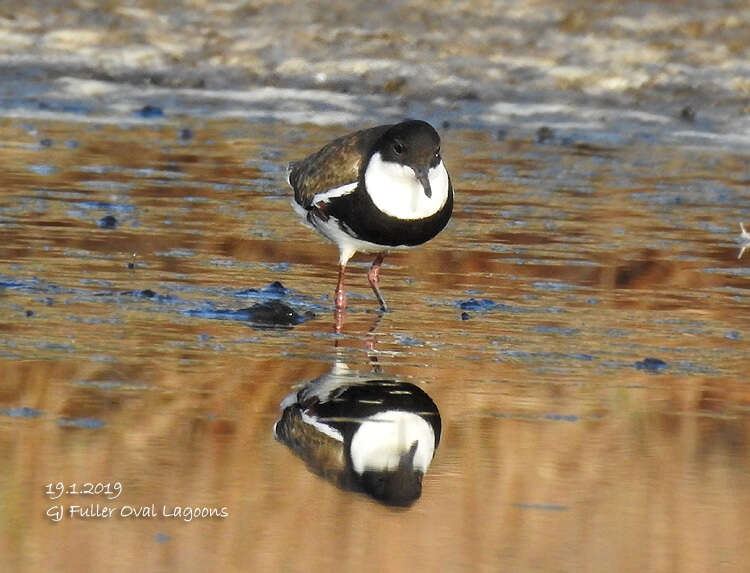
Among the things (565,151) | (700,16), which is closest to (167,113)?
(565,151)

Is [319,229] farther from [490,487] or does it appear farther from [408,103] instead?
[408,103]

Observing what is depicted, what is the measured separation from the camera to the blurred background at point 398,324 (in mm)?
5516

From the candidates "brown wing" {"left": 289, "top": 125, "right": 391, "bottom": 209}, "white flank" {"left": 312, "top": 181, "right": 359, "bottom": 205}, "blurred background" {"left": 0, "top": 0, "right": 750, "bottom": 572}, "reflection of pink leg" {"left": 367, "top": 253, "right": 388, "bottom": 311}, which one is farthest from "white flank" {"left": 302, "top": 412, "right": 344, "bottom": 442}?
"brown wing" {"left": 289, "top": 125, "right": 391, "bottom": 209}

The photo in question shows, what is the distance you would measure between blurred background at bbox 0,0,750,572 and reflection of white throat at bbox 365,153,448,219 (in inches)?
19.9

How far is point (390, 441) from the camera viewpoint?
6.40 m

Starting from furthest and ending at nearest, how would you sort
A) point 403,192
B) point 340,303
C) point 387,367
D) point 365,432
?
point 340,303, point 403,192, point 387,367, point 365,432

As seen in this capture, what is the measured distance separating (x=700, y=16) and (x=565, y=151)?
717cm

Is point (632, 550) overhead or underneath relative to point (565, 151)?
underneath

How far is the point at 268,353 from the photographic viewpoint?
7797 millimetres

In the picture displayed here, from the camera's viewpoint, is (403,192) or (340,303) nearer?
(403,192)

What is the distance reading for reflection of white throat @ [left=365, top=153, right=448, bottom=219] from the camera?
8.89 meters

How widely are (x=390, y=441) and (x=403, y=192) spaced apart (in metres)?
2.70

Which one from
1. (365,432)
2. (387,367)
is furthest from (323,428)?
(387,367)

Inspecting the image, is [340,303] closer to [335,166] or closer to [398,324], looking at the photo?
[398,324]
